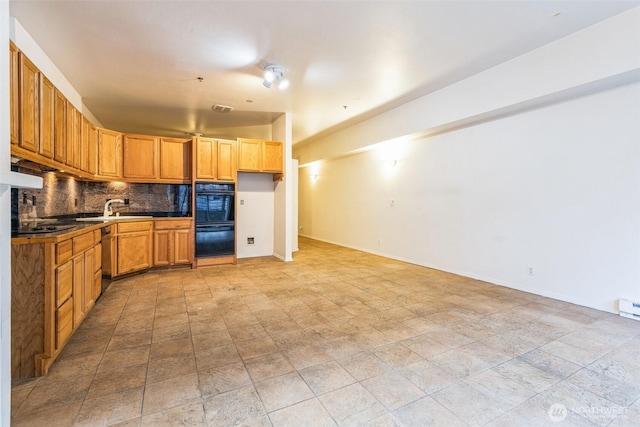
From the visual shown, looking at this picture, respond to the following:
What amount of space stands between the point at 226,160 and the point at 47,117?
2.91 meters

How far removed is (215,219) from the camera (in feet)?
17.9

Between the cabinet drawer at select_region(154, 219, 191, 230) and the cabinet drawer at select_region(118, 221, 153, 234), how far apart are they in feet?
0.43

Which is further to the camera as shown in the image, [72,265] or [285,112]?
[285,112]

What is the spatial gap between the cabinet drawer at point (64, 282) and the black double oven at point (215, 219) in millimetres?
2710

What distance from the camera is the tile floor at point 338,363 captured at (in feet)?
5.78

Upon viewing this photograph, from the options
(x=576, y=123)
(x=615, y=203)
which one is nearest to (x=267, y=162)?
(x=576, y=123)

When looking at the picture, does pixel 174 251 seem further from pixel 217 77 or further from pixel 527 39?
pixel 527 39

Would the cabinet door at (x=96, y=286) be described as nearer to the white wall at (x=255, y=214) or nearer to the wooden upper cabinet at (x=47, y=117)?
the wooden upper cabinet at (x=47, y=117)

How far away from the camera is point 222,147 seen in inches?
217

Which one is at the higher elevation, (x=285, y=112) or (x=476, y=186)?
(x=285, y=112)

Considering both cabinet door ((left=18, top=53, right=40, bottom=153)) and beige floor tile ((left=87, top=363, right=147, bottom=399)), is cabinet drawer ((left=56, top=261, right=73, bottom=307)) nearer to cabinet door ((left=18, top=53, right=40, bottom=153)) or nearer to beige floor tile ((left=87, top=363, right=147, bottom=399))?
beige floor tile ((left=87, top=363, right=147, bottom=399))

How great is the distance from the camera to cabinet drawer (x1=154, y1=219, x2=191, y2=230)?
503cm

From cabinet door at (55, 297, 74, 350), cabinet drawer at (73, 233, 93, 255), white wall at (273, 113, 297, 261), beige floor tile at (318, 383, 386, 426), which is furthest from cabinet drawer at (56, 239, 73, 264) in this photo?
white wall at (273, 113, 297, 261)

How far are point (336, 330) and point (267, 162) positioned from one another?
3.93 meters
